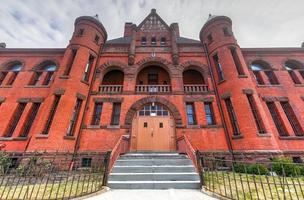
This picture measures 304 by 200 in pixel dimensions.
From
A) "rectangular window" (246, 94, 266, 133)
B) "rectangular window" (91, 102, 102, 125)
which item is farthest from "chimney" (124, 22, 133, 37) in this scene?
"rectangular window" (246, 94, 266, 133)

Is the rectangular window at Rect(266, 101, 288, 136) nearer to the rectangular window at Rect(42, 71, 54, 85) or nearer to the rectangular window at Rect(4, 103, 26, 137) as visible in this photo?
the rectangular window at Rect(42, 71, 54, 85)

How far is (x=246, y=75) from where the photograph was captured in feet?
41.8

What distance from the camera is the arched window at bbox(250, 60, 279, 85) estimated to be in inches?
571

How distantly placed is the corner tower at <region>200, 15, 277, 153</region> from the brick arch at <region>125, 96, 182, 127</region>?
3.89 metres

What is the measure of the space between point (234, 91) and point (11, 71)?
21.2 m

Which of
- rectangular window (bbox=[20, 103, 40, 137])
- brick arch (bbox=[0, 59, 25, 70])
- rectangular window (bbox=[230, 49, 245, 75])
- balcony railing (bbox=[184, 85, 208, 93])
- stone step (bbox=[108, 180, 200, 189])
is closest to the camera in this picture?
stone step (bbox=[108, 180, 200, 189])

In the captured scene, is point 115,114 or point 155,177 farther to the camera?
point 115,114

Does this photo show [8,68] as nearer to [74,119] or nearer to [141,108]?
[74,119]

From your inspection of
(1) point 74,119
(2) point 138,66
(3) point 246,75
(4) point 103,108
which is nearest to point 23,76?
(1) point 74,119

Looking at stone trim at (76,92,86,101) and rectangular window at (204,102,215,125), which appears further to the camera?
rectangular window at (204,102,215,125)

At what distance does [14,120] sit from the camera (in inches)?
498

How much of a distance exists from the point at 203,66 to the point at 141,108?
7420mm

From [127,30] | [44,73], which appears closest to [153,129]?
[44,73]

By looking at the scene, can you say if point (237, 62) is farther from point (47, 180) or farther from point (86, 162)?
point (47, 180)
